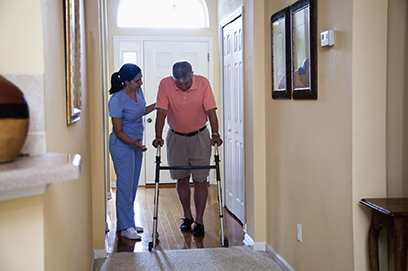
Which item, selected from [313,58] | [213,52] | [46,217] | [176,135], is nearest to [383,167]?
[313,58]

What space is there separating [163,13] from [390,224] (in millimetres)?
5134

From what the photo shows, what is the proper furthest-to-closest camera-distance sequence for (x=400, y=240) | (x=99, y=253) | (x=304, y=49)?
1. (x=99, y=253)
2. (x=304, y=49)
3. (x=400, y=240)

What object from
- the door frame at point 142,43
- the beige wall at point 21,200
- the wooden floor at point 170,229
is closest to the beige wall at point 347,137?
the wooden floor at point 170,229

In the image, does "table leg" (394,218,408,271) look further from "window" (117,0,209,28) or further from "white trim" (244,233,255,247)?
"window" (117,0,209,28)

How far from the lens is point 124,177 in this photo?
4070 millimetres

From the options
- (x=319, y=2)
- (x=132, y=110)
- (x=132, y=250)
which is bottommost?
(x=132, y=250)

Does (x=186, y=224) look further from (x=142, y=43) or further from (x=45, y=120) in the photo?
(x=45, y=120)

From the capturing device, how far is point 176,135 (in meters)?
4.08

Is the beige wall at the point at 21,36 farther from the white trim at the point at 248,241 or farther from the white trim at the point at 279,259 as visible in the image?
the white trim at the point at 248,241

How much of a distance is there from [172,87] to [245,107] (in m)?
0.66

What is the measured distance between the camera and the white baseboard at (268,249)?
3.22m

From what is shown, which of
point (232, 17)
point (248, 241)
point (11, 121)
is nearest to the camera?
point (11, 121)

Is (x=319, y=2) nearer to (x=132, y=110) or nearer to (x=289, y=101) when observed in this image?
(x=289, y=101)

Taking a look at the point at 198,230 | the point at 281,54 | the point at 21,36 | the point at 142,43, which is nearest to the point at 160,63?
the point at 142,43
